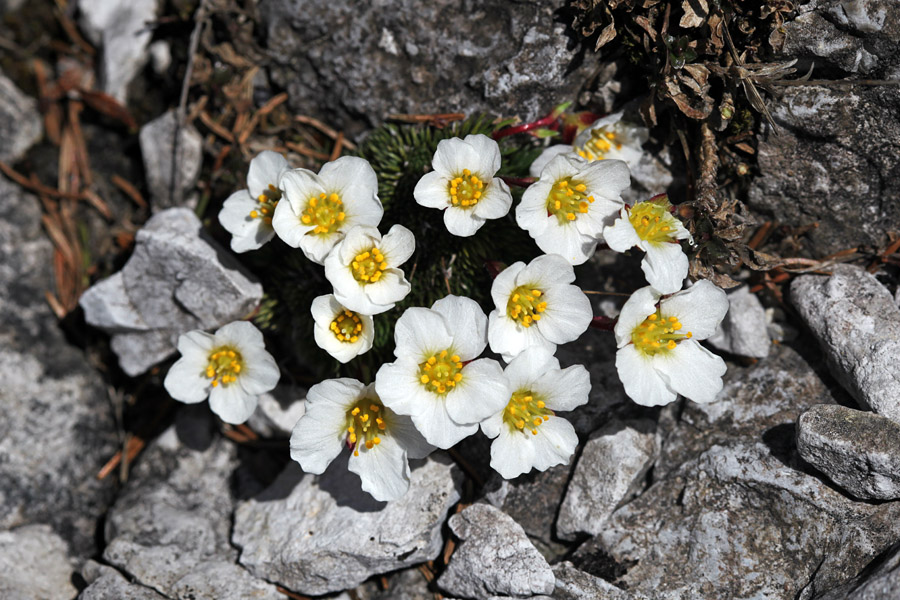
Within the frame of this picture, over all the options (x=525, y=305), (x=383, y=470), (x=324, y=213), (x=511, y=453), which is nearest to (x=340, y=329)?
(x=324, y=213)

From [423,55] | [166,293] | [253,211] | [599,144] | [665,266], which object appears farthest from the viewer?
[166,293]

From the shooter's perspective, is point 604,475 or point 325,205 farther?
point 604,475

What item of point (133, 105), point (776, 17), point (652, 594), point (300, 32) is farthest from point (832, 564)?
point (133, 105)

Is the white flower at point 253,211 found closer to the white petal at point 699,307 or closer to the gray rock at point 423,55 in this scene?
the gray rock at point 423,55

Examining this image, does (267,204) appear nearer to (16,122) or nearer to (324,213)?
(324,213)

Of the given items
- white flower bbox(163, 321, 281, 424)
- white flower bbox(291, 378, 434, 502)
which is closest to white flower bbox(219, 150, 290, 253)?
white flower bbox(163, 321, 281, 424)

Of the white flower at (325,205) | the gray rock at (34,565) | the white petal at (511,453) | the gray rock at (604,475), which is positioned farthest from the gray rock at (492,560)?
the gray rock at (34,565)
